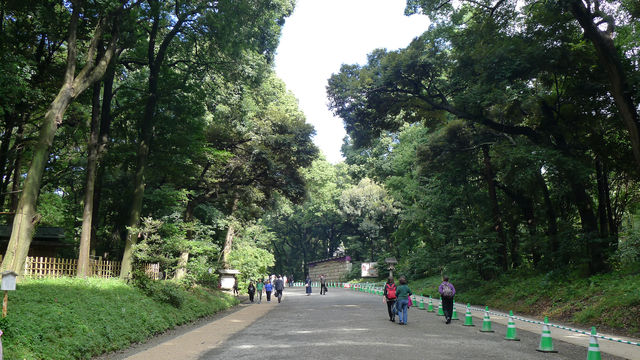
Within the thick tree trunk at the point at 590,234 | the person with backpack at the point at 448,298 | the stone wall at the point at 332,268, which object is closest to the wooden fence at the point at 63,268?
the person with backpack at the point at 448,298

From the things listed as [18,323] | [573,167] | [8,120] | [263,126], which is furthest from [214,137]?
[18,323]

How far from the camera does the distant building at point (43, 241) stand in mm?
22219

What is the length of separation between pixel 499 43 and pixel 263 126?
15847 millimetres

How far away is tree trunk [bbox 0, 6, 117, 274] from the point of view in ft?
42.2

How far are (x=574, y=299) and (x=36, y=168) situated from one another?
17942 mm

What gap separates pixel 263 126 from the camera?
30125mm

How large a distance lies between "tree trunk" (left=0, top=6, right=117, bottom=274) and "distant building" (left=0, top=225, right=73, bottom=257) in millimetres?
9864

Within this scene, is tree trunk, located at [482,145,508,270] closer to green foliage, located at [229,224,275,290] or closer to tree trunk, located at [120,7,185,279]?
green foliage, located at [229,224,275,290]

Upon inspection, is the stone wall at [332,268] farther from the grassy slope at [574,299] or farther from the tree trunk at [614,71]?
the tree trunk at [614,71]

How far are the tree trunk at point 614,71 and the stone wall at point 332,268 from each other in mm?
47781

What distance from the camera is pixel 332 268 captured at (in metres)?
67.0

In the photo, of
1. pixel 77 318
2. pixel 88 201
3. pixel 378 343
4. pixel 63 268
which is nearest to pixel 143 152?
pixel 88 201

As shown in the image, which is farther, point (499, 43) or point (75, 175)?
point (75, 175)

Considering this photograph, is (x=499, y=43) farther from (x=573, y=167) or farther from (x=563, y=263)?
(x=563, y=263)
